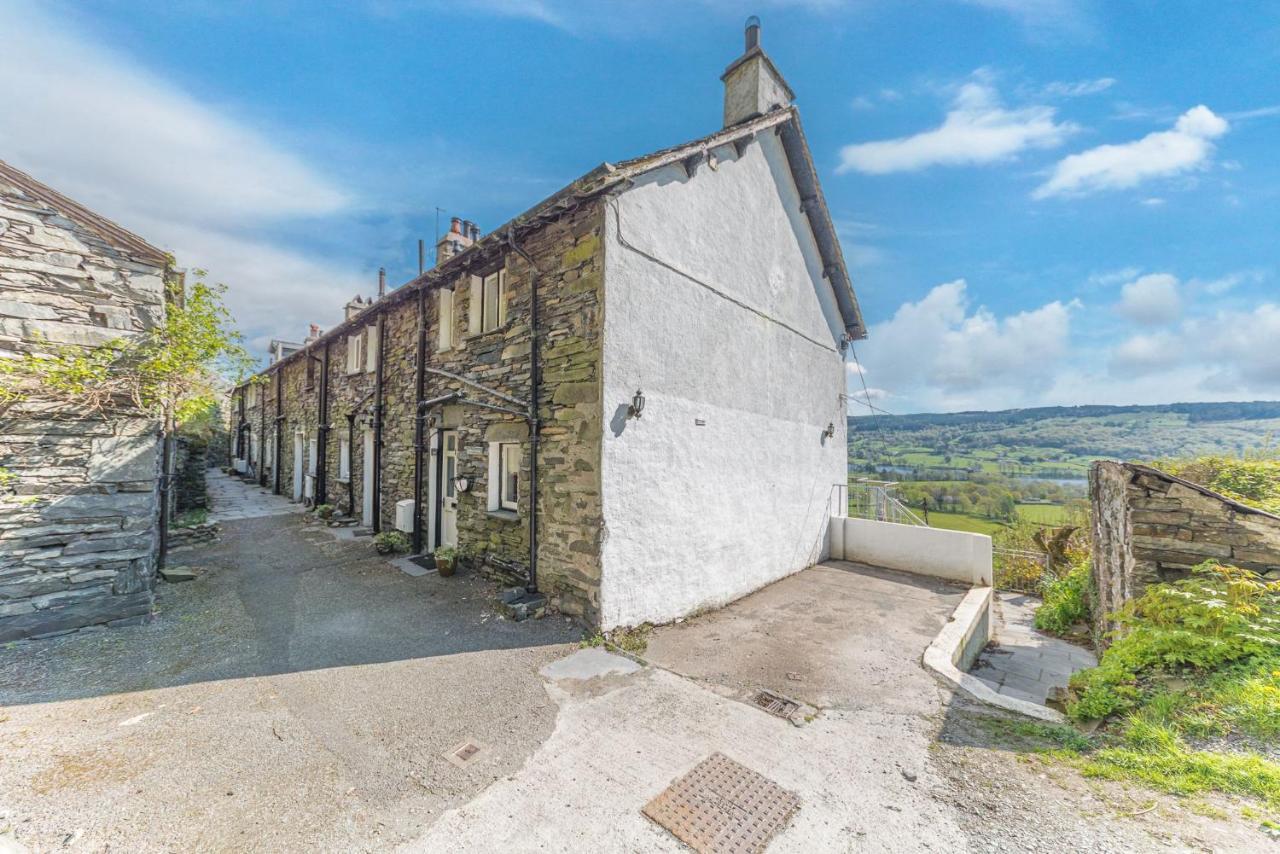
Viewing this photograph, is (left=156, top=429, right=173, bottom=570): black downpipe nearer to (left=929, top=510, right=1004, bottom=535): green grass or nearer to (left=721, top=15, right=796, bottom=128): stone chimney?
(left=721, top=15, right=796, bottom=128): stone chimney

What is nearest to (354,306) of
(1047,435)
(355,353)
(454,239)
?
(355,353)

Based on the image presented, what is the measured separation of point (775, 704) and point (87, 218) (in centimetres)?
994

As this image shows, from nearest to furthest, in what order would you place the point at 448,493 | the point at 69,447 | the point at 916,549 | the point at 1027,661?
1. the point at 69,447
2. the point at 1027,661
3. the point at 448,493
4. the point at 916,549

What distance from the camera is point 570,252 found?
645cm

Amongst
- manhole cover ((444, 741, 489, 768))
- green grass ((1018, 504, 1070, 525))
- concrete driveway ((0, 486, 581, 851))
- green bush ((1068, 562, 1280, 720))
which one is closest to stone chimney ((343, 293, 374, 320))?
concrete driveway ((0, 486, 581, 851))

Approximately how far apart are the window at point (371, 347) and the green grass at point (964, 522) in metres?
16.1

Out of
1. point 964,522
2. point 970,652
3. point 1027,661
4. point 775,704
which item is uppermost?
point 775,704

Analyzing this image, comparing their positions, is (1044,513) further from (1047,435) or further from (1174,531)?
(1047,435)

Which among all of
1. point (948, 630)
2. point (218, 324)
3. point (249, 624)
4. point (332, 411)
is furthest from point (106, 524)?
point (948, 630)

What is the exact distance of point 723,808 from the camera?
123 inches

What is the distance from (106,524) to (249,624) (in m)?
2.05

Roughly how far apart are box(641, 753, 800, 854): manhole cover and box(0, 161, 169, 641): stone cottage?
7105mm

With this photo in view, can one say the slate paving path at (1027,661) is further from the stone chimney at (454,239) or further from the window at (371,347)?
the window at (371,347)

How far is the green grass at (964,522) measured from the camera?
45.9 ft
